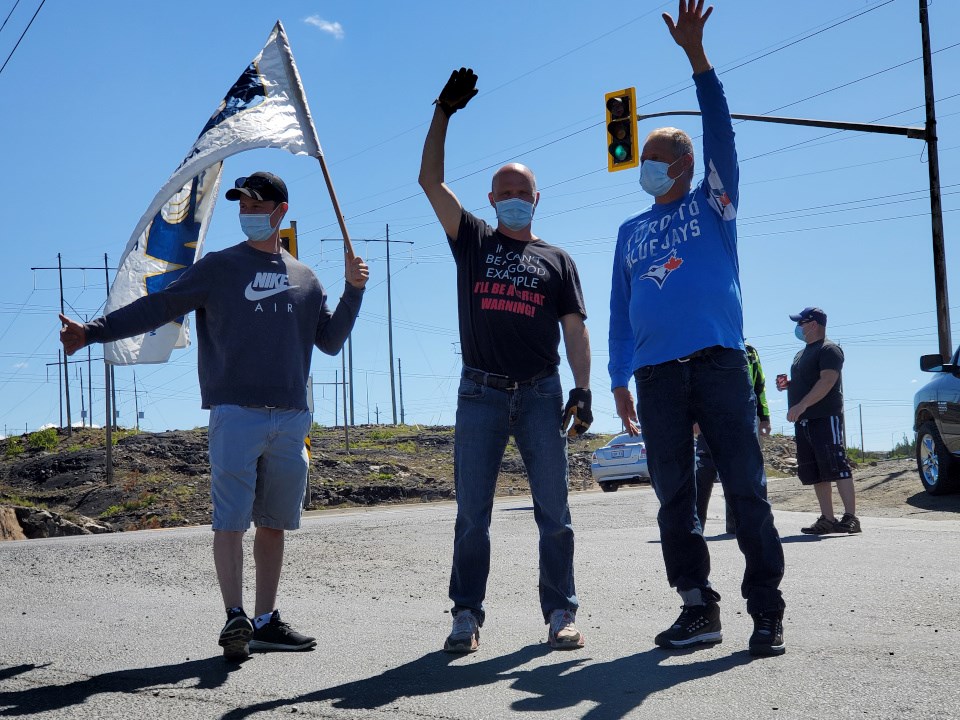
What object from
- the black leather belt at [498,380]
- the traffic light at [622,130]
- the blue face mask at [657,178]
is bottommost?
the black leather belt at [498,380]

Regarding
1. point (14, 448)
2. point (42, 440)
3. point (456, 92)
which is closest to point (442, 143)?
point (456, 92)

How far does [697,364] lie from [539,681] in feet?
4.90

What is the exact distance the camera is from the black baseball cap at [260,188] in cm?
506

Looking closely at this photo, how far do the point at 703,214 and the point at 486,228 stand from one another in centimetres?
104

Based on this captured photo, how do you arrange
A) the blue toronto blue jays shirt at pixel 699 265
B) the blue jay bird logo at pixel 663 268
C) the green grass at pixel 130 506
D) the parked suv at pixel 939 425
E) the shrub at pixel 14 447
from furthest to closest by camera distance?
the shrub at pixel 14 447, the green grass at pixel 130 506, the parked suv at pixel 939 425, the blue jay bird logo at pixel 663 268, the blue toronto blue jays shirt at pixel 699 265

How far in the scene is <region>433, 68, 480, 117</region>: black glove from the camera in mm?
4785

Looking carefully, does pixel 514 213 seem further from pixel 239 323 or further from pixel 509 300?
pixel 239 323

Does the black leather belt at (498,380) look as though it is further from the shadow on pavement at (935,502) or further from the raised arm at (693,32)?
the shadow on pavement at (935,502)

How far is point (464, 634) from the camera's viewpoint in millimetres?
4547

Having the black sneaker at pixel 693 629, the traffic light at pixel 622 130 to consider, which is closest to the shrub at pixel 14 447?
the traffic light at pixel 622 130

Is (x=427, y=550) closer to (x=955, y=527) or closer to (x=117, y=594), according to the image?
(x=117, y=594)

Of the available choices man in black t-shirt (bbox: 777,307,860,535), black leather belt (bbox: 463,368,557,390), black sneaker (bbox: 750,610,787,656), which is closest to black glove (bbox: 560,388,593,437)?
black leather belt (bbox: 463,368,557,390)

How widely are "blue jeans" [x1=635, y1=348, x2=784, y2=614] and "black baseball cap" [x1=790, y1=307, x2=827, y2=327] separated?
499cm

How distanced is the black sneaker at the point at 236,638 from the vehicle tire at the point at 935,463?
9.80 meters
